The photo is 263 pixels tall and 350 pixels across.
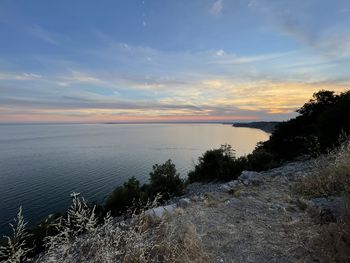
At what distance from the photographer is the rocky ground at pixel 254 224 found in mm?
4047

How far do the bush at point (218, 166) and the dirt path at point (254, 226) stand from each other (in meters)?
11.6

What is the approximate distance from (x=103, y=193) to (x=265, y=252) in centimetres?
2888

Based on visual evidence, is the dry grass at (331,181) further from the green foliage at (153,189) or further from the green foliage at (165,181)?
the green foliage at (165,181)

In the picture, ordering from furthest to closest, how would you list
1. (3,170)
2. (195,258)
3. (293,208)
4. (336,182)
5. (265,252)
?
1. (3,170)
2. (336,182)
3. (293,208)
4. (265,252)
5. (195,258)

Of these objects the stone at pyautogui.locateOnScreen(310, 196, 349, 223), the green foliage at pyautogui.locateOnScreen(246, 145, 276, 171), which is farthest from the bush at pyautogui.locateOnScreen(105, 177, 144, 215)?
the stone at pyautogui.locateOnScreen(310, 196, 349, 223)

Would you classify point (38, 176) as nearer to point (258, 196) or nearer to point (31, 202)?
point (31, 202)

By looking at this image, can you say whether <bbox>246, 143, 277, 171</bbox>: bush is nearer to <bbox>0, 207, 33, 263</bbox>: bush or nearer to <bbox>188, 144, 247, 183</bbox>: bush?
<bbox>188, 144, 247, 183</bbox>: bush

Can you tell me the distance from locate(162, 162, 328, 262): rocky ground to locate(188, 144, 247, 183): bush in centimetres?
1125

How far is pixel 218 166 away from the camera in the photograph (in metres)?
22.9

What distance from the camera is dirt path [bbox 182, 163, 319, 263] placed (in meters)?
4.05

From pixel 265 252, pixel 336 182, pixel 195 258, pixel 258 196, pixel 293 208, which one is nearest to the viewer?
pixel 195 258

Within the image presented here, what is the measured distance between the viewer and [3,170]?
4500 cm

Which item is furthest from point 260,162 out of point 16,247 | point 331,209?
point 16,247

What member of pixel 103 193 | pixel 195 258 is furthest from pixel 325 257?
pixel 103 193
